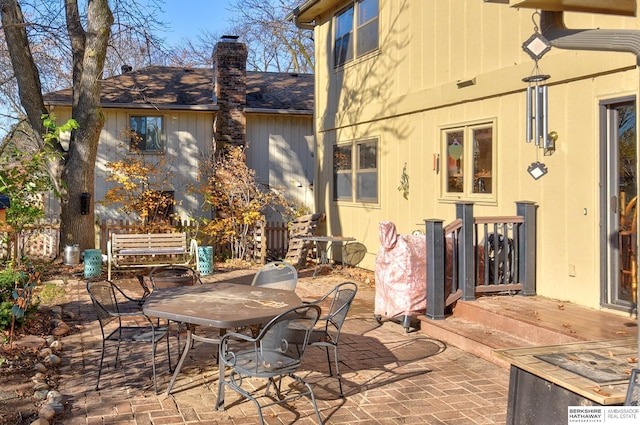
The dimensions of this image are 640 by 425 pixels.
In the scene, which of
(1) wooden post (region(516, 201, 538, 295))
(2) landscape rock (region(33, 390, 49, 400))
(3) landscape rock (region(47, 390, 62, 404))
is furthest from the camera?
(1) wooden post (region(516, 201, 538, 295))

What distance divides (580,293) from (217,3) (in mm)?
26220

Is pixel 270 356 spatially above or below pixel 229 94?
below

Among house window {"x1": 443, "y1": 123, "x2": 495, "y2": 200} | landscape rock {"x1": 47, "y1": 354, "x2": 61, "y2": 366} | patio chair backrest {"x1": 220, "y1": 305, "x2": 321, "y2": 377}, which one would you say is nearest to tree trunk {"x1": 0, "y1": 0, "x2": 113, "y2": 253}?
landscape rock {"x1": 47, "y1": 354, "x2": 61, "y2": 366}

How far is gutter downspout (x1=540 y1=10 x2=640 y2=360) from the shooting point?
3.24m

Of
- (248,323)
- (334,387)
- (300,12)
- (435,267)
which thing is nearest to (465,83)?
(435,267)

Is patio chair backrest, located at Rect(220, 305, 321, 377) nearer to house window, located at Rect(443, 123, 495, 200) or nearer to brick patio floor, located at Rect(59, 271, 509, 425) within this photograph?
brick patio floor, located at Rect(59, 271, 509, 425)

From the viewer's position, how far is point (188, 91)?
736 inches

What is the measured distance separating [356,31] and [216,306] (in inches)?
356

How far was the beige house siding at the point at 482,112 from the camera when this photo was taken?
6.96m

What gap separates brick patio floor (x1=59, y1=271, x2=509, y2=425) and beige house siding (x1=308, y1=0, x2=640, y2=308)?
2.16 metres

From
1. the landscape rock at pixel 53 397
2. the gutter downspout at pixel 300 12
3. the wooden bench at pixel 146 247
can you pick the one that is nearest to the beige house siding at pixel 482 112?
the gutter downspout at pixel 300 12

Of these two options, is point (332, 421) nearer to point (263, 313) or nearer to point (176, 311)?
point (263, 313)

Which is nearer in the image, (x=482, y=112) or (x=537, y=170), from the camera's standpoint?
(x=537, y=170)

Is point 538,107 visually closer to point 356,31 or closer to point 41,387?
point 41,387
